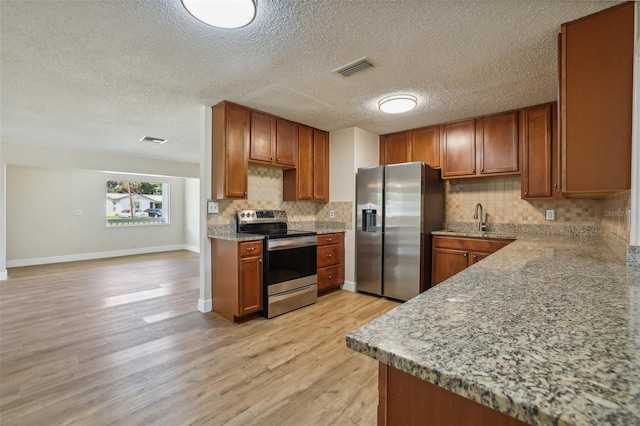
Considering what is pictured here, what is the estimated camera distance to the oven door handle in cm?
307

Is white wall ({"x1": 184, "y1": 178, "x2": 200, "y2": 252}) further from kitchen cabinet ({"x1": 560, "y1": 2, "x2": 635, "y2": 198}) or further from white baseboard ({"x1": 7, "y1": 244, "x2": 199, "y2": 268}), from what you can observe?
kitchen cabinet ({"x1": 560, "y1": 2, "x2": 635, "y2": 198})

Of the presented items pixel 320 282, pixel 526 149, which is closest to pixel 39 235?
pixel 320 282

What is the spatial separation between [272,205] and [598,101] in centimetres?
328

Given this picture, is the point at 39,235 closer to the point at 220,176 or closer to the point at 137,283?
the point at 137,283

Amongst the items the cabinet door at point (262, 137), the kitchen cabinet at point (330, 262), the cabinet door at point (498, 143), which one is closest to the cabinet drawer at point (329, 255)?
the kitchen cabinet at point (330, 262)

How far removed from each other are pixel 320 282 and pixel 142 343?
199 centimetres

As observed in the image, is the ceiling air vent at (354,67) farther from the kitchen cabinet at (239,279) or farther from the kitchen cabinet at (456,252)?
the kitchen cabinet at (456,252)

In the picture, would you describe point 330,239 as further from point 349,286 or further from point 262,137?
point 262,137

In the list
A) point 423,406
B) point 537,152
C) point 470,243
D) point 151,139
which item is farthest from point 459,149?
point 151,139

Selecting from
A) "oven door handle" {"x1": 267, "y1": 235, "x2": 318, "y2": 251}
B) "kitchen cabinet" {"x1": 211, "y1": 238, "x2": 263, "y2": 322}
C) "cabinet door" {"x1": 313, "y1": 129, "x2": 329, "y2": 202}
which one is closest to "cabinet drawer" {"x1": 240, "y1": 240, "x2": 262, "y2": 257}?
"kitchen cabinet" {"x1": 211, "y1": 238, "x2": 263, "y2": 322}

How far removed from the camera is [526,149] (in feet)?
10.6

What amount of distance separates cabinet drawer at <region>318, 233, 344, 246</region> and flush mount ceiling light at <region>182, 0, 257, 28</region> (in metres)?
2.57

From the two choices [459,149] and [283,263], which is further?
[459,149]

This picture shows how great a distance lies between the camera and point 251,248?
295 centimetres
